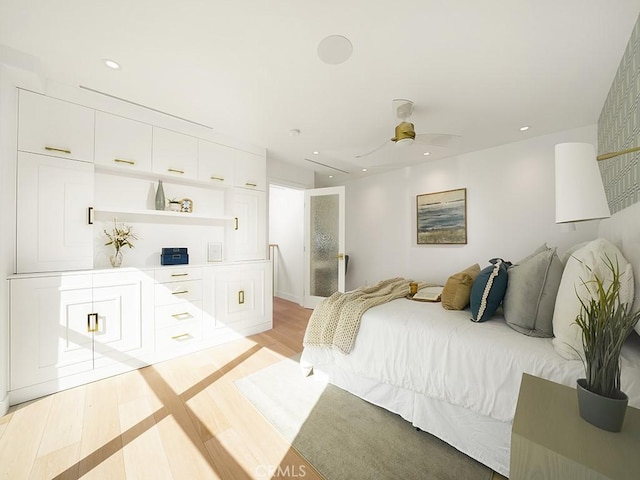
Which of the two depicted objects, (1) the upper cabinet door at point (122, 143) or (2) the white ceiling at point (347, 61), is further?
(1) the upper cabinet door at point (122, 143)

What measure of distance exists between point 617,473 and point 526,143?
3.72 meters

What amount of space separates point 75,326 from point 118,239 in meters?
0.86

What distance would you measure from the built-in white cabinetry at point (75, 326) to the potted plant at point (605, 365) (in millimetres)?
3108

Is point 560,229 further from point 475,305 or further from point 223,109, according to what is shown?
point 223,109

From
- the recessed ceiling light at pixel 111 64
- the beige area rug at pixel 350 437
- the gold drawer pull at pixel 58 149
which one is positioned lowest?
the beige area rug at pixel 350 437

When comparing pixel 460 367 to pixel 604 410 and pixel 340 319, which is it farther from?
pixel 340 319

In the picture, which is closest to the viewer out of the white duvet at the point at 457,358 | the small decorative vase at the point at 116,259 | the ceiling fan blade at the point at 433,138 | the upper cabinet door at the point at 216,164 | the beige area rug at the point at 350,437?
the white duvet at the point at 457,358

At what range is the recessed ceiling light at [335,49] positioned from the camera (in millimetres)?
1692

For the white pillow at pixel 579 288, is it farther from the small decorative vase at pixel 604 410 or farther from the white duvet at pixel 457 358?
the small decorative vase at pixel 604 410

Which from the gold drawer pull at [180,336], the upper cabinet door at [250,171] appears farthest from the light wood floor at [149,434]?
the upper cabinet door at [250,171]

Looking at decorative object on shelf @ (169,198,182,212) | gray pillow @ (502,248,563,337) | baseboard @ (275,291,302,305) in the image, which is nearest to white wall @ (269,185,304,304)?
baseboard @ (275,291,302,305)

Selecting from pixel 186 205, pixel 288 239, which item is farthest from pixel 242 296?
pixel 288 239

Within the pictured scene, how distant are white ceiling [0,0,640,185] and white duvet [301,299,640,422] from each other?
1.85 m

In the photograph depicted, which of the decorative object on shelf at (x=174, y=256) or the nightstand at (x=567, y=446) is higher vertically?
the decorative object on shelf at (x=174, y=256)
